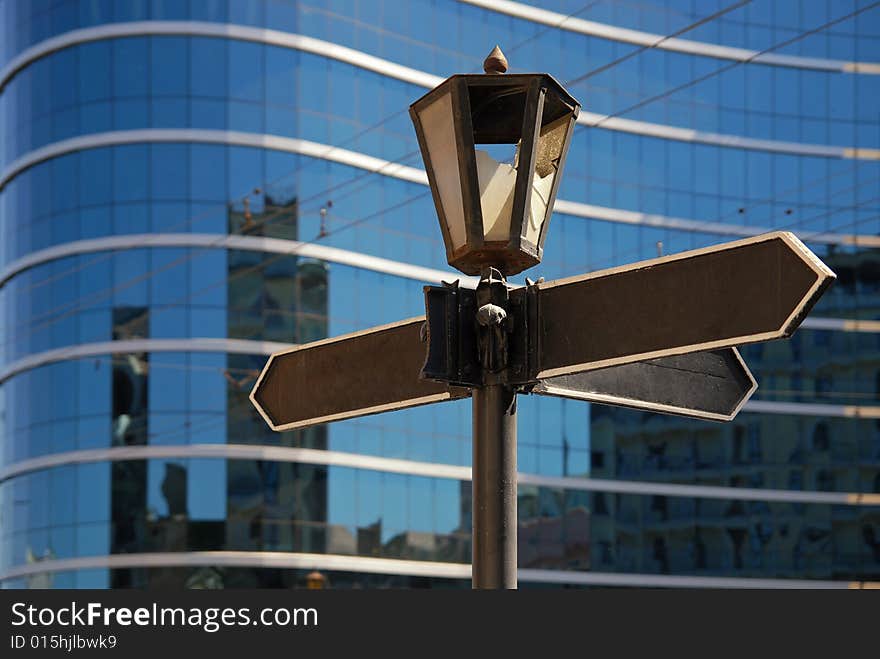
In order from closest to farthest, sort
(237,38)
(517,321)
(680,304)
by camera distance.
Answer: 1. (680,304)
2. (517,321)
3. (237,38)

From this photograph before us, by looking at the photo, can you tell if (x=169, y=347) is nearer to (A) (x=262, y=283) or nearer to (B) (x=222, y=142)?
(A) (x=262, y=283)

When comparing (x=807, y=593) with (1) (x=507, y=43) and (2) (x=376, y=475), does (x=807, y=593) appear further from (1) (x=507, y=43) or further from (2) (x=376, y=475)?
(1) (x=507, y=43)

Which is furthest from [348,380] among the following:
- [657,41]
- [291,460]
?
[657,41]

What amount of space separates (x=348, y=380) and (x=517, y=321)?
75cm

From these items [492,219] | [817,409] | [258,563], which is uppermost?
[817,409]

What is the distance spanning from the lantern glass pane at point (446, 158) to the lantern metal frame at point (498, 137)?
1cm

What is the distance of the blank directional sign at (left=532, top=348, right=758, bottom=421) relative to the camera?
14.9 ft

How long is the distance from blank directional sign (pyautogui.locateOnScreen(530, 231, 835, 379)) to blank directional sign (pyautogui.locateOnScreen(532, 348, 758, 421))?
15 cm

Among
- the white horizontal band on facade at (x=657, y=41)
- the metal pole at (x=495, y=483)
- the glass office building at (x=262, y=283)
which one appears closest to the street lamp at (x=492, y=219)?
the metal pole at (x=495, y=483)

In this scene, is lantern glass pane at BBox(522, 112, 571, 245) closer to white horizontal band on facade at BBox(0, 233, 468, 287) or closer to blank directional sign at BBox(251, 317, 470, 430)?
blank directional sign at BBox(251, 317, 470, 430)

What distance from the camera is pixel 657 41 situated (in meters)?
53.8

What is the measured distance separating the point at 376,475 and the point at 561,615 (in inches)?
1698

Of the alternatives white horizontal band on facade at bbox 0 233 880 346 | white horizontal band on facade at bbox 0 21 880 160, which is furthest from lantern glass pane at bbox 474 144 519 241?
white horizontal band on facade at bbox 0 21 880 160

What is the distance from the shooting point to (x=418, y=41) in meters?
49.1
